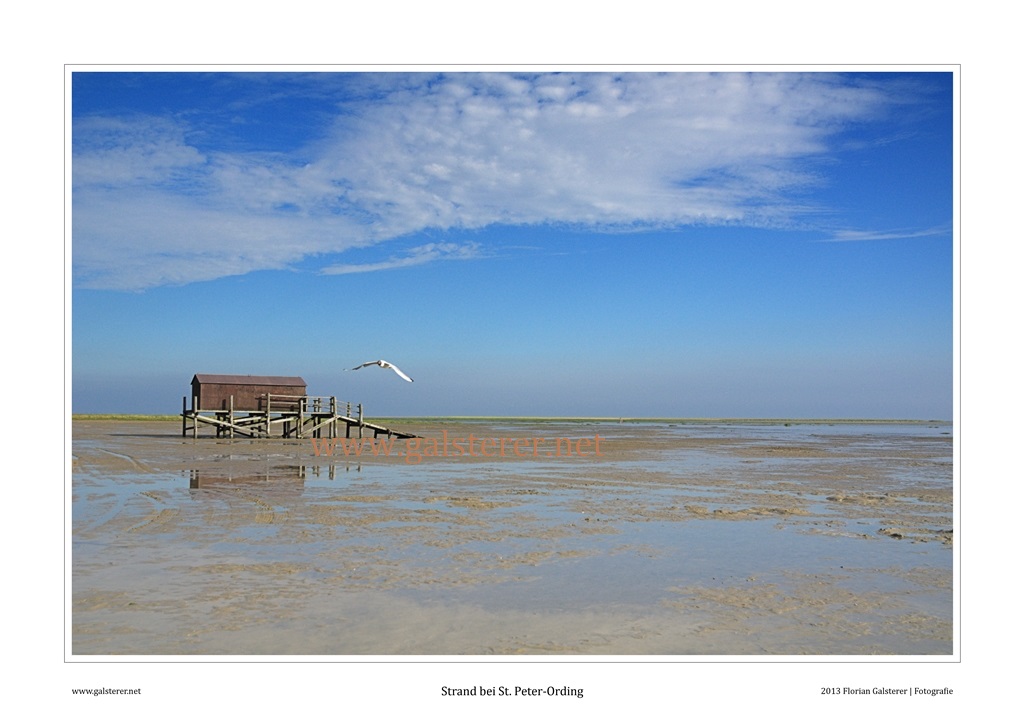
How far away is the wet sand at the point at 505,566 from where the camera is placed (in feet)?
26.6

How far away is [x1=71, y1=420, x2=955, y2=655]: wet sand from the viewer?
8.12 m

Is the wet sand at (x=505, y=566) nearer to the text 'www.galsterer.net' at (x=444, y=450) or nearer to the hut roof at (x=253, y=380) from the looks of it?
the text 'www.galsterer.net' at (x=444, y=450)

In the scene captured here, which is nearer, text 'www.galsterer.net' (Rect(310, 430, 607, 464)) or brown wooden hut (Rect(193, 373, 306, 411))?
text 'www.galsterer.net' (Rect(310, 430, 607, 464))

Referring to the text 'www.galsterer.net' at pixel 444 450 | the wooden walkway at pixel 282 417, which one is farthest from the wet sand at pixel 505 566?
the wooden walkway at pixel 282 417

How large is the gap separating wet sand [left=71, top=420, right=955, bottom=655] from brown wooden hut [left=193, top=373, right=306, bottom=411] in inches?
870

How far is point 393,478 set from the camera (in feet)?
74.9

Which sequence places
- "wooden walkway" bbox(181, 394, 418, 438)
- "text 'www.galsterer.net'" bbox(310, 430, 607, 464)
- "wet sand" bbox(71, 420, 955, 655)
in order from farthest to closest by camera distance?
"wooden walkway" bbox(181, 394, 418, 438) < "text 'www.galsterer.net'" bbox(310, 430, 607, 464) < "wet sand" bbox(71, 420, 955, 655)

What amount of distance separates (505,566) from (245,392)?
3710cm

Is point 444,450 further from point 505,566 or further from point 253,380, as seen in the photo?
point 505,566

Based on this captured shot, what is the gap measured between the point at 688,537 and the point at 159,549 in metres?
8.93

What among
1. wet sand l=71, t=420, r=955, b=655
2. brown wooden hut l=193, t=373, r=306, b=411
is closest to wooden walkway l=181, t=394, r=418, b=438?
brown wooden hut l=193, t=373, r=306, b=411

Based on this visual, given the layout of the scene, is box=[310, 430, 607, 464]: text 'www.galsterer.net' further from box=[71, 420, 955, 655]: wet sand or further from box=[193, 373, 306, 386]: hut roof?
box=[71, 420, 955, 655]: wet sand
